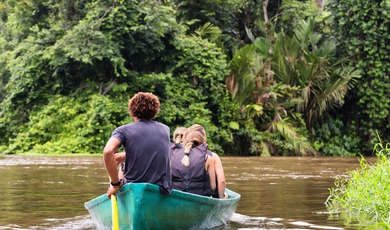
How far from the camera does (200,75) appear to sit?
2455cm

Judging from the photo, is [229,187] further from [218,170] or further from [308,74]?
[308,74]

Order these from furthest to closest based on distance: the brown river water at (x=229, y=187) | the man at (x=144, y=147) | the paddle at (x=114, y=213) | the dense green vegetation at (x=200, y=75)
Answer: the dense green vegetation at (x=200, y=75), the brown river water at (x=229, y=187), the man at (x=144, y=147), the paddle at (x=114, y=213)

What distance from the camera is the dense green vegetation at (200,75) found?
2344 centimetres

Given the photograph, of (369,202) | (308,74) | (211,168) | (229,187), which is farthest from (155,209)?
(308,74)

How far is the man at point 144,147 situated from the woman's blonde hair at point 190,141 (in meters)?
1.23

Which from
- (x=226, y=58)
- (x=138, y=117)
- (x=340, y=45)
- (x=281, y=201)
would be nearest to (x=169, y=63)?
(x=226, y=58)

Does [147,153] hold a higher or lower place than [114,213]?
higher

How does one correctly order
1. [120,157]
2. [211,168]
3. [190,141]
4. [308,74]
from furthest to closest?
[308,74] < [211,168] < [190,141] < [120,157]

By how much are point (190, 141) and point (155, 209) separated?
1.54 meters

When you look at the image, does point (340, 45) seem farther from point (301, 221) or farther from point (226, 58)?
point (301, 221)

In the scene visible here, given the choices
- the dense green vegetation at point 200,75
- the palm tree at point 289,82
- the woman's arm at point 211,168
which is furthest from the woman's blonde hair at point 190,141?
the palm tree at point 289,82

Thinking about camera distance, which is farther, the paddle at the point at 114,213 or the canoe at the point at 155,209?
the canoe at the point at 155,209

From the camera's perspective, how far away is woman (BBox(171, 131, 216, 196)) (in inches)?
288

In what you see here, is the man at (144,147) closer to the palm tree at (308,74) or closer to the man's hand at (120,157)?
the man's hand at (120,157)
